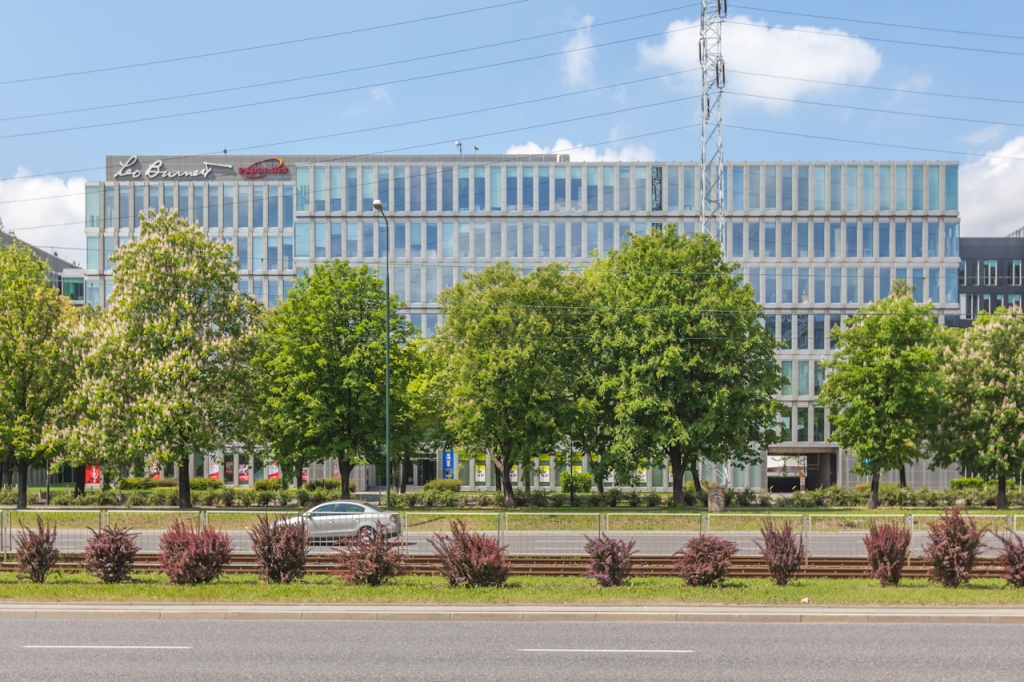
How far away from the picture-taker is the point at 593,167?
78312mm

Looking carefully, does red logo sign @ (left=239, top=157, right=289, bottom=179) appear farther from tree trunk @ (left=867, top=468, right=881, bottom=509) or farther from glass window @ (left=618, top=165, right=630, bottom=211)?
tree trunk @ (left=867, top=468, right=881, bottom=509)

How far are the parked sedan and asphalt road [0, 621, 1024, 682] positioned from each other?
12.5 metres

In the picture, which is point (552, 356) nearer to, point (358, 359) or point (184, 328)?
point (358, 359)

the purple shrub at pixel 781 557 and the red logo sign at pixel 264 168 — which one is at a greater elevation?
the red logo sign at pixel 264 168

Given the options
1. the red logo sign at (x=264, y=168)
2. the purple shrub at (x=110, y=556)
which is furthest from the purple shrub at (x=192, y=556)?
the red logo sign at (x=264, y=168)

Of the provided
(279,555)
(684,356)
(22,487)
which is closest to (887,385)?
(684,356)

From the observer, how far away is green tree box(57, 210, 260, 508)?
142 ft

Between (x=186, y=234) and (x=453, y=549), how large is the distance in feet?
105

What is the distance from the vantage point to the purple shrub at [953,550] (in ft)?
60.0

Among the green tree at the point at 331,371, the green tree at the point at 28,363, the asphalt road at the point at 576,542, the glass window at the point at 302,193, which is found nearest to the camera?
the asphalt road at the point at 576,542

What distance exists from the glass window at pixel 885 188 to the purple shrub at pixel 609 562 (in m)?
66.5

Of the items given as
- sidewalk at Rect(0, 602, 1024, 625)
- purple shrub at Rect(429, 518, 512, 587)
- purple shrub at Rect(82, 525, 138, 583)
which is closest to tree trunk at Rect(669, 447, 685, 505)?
purple shrub at Rect(429, 518, 512, 587)

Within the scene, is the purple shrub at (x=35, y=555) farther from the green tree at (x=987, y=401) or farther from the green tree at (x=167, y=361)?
the green tree at (x=987, y=401)

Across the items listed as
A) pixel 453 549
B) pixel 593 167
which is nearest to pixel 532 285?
pixel 453 549
